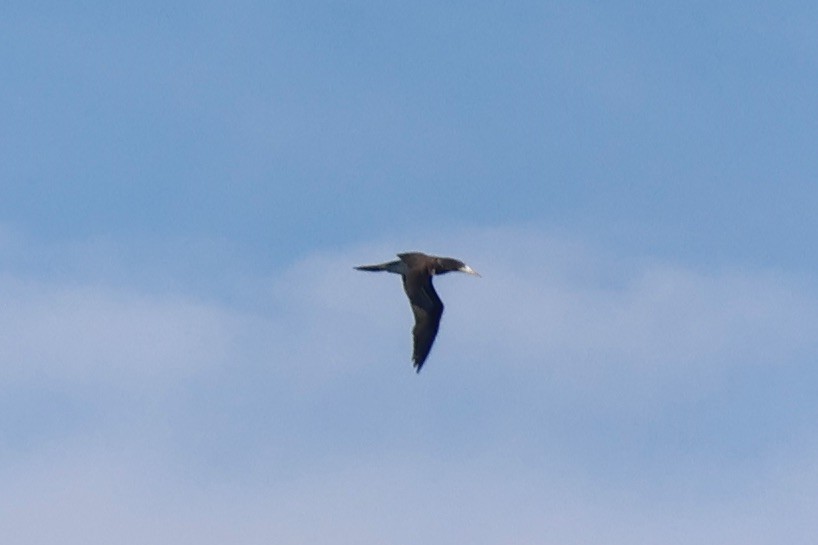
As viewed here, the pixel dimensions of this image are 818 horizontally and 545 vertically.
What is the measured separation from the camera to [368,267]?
98.2 meters

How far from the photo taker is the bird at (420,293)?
96688 millimetres

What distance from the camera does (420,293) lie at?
9719cm

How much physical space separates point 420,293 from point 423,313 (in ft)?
2.20

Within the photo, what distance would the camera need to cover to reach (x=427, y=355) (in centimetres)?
9662

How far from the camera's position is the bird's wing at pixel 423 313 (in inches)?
3804

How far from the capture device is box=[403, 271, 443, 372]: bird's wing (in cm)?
9662

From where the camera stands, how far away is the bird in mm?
96688

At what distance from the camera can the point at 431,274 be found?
97875 millimetres

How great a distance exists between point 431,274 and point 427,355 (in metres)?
2.69

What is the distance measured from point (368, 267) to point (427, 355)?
3.52 metres

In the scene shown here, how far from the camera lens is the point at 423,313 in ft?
318
